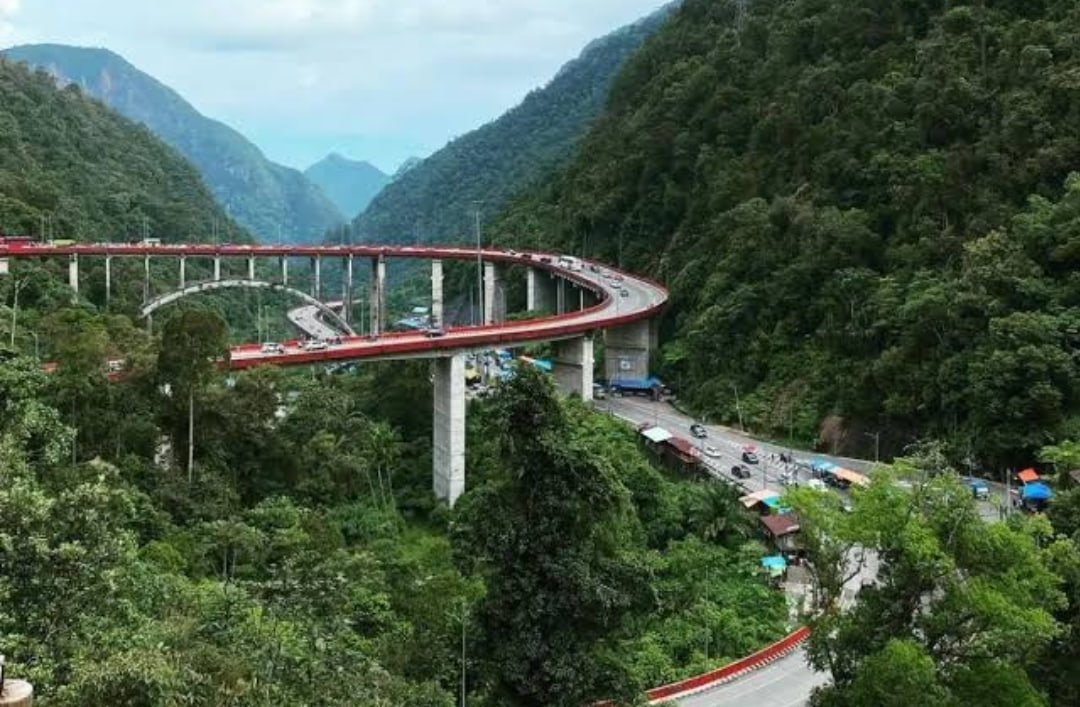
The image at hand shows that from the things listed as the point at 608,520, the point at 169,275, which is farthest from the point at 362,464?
the point at 169,275

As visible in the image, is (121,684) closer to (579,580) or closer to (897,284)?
(579,580)

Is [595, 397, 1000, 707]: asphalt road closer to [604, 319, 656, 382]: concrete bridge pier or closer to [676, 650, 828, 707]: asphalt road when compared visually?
[676, 650, 828, 707]: asphalt road

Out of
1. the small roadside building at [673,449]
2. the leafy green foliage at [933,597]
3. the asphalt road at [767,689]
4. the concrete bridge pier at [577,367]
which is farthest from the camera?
the concrete bridge pier at [577,367]

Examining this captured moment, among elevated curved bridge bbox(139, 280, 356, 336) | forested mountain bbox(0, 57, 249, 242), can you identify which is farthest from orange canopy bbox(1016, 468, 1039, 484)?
forested mountain bbox(0, 57, 249, 242)

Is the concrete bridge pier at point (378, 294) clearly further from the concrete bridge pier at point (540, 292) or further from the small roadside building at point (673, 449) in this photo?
the small roadside building at point (673, 449)

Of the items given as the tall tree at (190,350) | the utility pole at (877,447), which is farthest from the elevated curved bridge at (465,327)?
the utility pole at (877,447)

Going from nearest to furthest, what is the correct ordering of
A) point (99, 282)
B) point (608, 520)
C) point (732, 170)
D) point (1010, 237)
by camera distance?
point (608, 520) → point (1010, 237) → point (732, 170) → point (99, 282)
